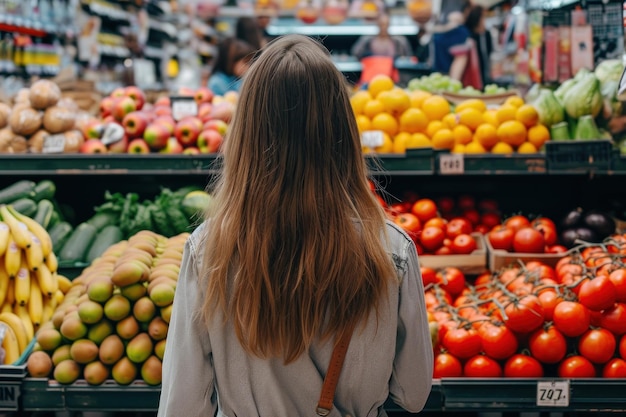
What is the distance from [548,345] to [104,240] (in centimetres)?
193

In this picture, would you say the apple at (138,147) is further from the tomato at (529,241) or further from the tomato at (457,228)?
the tomato at (529,241)

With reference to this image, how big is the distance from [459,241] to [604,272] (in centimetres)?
71

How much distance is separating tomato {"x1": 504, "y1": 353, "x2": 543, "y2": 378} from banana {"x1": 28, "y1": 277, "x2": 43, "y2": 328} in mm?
1712

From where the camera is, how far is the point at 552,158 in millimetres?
2590

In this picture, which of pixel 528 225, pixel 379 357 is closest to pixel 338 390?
pixel 379 357

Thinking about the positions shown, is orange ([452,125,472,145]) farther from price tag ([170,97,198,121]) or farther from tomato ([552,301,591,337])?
price tag ([170,97,198,121])

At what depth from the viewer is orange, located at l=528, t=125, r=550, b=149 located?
2.80m

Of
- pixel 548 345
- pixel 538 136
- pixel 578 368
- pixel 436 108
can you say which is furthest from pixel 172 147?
pixel 578 368

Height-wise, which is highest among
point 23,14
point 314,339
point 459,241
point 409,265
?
point 23,14

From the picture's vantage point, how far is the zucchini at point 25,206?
9.21 feet

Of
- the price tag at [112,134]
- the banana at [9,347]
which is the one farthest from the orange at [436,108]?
the banana at [9,347]

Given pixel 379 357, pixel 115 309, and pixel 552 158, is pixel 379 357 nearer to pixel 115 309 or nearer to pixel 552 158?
pixel 115 309

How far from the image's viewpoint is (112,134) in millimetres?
3133

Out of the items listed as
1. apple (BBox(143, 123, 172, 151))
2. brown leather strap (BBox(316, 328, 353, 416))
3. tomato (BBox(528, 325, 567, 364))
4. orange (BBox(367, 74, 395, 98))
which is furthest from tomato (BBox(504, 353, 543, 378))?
apple (BBox(143, 123, 172, 151))
